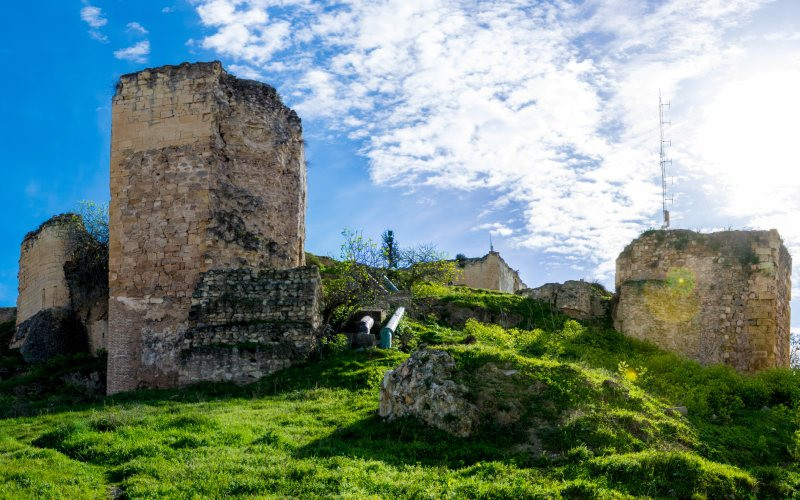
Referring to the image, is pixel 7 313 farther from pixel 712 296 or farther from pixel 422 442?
pixel 712 296

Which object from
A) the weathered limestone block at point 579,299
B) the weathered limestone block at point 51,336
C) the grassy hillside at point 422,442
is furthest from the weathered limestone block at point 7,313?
the weathered limestone block at point 579,299

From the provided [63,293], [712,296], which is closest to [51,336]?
[63,293]

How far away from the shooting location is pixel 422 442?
845 centimetres

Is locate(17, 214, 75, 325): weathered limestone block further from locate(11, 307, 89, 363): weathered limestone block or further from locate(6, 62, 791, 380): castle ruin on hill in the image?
locate(6, 62, 791, 380): castle ruin on hill

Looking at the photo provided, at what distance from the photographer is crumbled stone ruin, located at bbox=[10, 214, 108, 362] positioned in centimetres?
2023

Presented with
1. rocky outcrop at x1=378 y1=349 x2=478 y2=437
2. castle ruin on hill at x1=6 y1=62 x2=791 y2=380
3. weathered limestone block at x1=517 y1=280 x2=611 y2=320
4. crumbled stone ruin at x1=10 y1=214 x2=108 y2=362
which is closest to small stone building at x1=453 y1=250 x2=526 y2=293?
weathered limestone block at x1=517 y1=280 x2=611 y2=320

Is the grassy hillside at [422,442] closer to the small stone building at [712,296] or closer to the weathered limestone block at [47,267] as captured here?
the small stone building at [712,296]

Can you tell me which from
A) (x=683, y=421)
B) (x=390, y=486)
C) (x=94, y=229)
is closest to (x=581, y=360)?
(x=683, y=421)

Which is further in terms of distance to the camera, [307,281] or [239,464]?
[307,281]

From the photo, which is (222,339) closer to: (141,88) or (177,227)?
(177,227)

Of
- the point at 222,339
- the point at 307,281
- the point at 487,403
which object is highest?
the point at 307,281

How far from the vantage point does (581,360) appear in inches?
519

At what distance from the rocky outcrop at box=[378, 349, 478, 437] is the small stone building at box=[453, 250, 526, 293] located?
68.1ft

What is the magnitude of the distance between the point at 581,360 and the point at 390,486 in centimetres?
701
